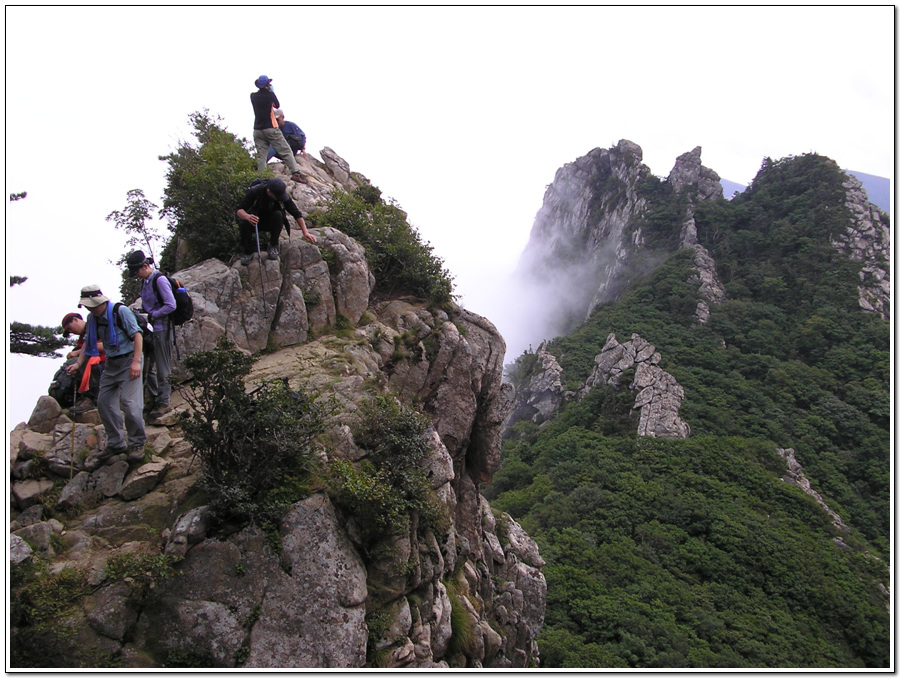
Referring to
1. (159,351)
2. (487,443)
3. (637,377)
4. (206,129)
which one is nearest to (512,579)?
(487,443)

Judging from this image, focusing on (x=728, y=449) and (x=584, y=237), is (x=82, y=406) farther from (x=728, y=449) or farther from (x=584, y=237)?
(x=584, y=237)

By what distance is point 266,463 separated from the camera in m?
7.25

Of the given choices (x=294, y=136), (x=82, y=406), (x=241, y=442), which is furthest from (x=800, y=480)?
(x=82, y=406)

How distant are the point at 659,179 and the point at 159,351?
10156 centimetres

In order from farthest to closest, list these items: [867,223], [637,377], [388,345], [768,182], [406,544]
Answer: [768,182]
[867,223]
[637,377]
[388,345]
[406,544]

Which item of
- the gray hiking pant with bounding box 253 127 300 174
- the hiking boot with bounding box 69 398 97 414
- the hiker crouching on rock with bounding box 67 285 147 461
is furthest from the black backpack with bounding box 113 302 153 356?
the gray hiking pant with bounding box 253 127 300 174

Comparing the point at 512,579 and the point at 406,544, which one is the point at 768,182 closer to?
the point at 512,579

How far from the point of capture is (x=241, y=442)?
7195 mm

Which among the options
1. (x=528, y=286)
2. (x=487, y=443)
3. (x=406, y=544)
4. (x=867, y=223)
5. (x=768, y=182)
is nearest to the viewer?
(x=406, y=544)

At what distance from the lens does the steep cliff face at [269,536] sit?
634 centimetres

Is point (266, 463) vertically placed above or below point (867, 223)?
below

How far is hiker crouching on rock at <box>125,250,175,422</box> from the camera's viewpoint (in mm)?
8156

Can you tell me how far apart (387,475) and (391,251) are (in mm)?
6838

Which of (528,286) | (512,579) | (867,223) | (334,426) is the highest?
(528,286)
